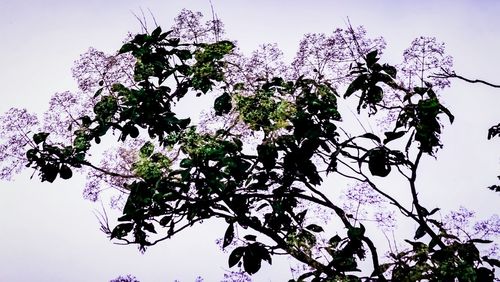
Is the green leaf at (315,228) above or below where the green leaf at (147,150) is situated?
below

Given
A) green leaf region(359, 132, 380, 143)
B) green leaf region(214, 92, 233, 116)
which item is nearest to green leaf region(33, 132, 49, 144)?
green leaf region(214, 92, 233, 116)

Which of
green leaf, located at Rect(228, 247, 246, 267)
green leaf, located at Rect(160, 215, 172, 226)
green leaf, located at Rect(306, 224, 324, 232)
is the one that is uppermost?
green leaf, located at Rect(306, 224, 324, 232)

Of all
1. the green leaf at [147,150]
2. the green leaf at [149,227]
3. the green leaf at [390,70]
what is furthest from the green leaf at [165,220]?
the green leaf at [390,70]

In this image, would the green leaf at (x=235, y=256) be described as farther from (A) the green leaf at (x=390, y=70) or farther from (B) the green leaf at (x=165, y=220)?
(A) the green leaf at (x=390, y=70)

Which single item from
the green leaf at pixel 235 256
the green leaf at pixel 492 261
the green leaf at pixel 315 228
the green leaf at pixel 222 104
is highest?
the green leaf at pixel 222 104

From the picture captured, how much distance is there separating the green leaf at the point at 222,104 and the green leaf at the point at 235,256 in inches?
35.5

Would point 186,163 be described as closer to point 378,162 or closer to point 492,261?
point 378,162

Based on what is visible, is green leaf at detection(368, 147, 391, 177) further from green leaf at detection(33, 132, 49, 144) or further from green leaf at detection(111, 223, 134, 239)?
green leaf at detection(33, 132, 49, 144)

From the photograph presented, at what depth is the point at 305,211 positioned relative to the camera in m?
3.58

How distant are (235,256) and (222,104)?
985mm

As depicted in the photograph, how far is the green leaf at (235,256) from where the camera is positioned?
3.29 metres

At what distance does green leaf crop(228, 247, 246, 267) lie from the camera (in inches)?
130

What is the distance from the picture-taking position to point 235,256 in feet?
10.8

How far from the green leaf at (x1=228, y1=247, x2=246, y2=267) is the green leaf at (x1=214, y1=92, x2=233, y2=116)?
2.96 feet
